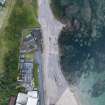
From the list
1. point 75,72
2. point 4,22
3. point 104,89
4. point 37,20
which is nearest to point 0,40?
point 4,22

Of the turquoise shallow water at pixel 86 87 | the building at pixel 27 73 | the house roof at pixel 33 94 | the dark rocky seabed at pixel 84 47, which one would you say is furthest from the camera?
the turquoise shallow water at pixel 86 87

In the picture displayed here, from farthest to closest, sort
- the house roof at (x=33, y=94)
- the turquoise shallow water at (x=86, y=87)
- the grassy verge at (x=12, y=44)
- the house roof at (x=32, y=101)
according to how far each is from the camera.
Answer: the turquoise shallow water at (x=86, y=87) → the house roof at (x=33, y=94) → the grassy verge at (x=12, y=44) → the house roof at (x=32, y=101)

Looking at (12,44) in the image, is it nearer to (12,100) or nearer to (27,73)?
(27,73)

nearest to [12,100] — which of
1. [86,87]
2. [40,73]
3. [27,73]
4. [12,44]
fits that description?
[27,73]

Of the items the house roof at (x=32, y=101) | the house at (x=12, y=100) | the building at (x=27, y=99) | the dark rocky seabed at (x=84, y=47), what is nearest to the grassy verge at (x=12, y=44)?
the house at (x=12, y=100)

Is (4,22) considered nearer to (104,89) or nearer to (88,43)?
(88,43)

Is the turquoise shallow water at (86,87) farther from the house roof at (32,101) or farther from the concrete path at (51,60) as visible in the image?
the house roof at (32,101)

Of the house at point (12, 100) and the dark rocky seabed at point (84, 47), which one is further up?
the dark rocky seabed at point (84, 47)

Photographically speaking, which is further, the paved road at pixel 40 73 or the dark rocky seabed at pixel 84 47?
the dark rocky seabed at pixel 84 47
